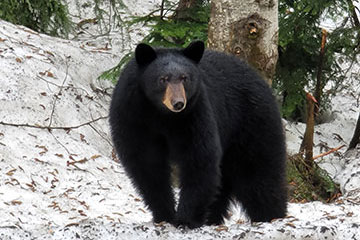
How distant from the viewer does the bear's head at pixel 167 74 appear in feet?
14.2

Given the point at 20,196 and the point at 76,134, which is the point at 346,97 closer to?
the point at 76,134

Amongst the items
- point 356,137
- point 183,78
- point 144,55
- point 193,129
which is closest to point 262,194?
point 193,129

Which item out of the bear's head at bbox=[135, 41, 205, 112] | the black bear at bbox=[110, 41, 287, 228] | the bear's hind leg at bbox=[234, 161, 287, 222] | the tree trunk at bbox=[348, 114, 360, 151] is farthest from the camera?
the tree trunk at bbox=[348, 114, 360, 151]

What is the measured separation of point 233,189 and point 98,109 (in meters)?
4.07

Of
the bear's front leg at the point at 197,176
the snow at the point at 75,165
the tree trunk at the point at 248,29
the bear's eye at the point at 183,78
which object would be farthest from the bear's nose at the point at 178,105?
the tree trunk at the point at 248,29

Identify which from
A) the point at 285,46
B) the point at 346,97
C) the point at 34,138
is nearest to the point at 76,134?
the point at 34,138

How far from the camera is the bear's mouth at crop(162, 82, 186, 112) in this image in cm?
417

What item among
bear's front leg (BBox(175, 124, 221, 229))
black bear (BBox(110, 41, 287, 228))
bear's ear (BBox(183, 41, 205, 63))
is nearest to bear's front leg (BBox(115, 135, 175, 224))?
black bear (BBox(110, 41, 287, 228))

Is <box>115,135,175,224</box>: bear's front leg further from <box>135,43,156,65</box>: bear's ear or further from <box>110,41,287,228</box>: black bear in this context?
<box>135,43,156,65</box>: bear's ear

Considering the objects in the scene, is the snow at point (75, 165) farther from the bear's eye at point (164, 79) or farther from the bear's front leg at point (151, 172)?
the bear's eye at point (164, 79)

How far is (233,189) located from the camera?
5.37m

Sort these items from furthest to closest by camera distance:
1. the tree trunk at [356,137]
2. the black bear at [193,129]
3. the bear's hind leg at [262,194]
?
the tree trunk at [356,137], the bear's hind leg at [262,194], the black bear at [193,129]

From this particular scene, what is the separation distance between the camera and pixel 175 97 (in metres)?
4.24

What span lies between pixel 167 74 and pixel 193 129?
415mm
